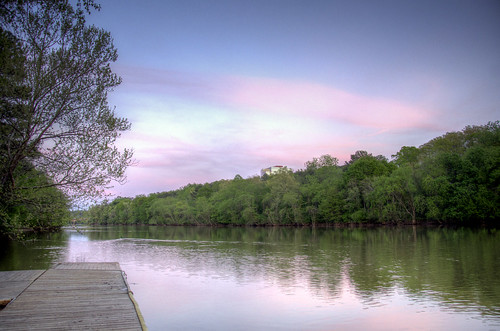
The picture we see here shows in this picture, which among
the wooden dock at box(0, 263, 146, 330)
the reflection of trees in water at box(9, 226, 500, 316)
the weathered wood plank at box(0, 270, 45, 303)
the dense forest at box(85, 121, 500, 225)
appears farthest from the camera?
the dense forest at box(85, 121, 500, 225)

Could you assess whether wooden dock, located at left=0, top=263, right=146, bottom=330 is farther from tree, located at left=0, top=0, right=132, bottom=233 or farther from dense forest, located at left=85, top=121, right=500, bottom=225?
dense forest, located at left=85, top=121, right=500, bottom=225

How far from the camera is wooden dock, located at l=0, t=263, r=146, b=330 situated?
9.09m

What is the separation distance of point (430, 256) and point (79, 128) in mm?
23287

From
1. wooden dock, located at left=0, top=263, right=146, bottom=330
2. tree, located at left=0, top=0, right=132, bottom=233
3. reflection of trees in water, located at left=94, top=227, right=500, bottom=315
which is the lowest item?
reflection of trees in water, located at left=94, top=227, right=500, bottom=315

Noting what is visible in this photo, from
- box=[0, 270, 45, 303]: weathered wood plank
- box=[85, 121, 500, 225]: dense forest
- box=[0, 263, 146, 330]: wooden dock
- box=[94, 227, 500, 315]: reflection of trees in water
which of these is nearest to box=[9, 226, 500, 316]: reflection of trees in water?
box=[94, 227, 500, 315]: reflection of trees in water

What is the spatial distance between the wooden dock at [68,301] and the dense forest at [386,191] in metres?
62.0

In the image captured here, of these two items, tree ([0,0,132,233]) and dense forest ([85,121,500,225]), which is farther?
dense forest ([85,121,500,225])

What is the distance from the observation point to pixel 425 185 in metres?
67.8

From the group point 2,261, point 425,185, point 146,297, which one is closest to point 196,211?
point 425,185

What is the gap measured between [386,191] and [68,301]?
67.9 metres

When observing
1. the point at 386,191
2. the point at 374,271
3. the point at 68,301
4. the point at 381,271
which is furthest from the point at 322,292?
the point at 386,191

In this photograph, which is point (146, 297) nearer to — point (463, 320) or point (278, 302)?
point (278, 302)

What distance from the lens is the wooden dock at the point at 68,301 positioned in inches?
358

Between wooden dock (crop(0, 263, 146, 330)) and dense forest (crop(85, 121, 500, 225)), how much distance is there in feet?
203
